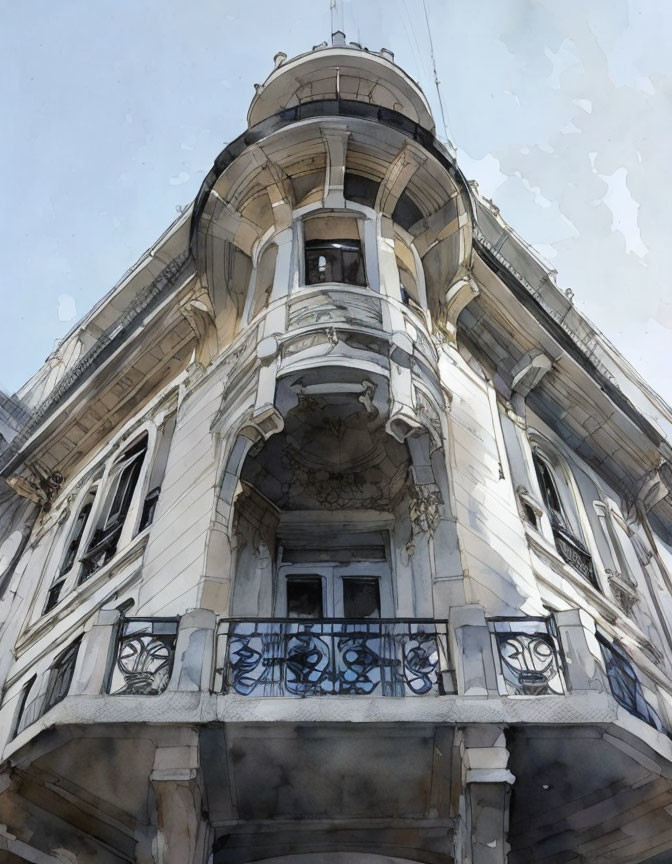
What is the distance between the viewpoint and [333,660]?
7.96 m

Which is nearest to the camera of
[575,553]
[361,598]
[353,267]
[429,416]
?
[361,598]

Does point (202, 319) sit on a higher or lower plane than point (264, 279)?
higher

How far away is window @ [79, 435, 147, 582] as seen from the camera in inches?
477

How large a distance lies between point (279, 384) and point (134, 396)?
6.31 m

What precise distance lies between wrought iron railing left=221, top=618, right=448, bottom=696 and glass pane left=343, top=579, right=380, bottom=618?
1.46 metres

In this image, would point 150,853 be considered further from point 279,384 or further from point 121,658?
point 279,384

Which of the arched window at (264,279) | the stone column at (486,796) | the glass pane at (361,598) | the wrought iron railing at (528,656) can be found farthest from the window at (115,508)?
the stone column at (486,796)

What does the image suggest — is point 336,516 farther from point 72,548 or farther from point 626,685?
point 72,548

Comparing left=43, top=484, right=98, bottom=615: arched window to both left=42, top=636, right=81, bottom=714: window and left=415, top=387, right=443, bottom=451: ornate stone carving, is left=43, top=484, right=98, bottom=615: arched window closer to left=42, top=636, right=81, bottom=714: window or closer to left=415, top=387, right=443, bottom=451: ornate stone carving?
left=42, top=636, right=81, bottom=714: window

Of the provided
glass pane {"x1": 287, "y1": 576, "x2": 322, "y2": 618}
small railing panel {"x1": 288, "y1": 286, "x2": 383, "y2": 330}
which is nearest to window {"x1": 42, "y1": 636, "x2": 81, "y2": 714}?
glass pane {"x1": 287, "y1": 576, "x2": 322, "y2": 618}

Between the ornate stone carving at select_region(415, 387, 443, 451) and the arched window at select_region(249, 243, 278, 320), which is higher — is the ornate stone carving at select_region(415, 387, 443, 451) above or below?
below

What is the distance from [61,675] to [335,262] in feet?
21.6

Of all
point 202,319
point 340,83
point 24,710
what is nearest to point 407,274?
point 202,319

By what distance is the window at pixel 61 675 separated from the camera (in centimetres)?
882
